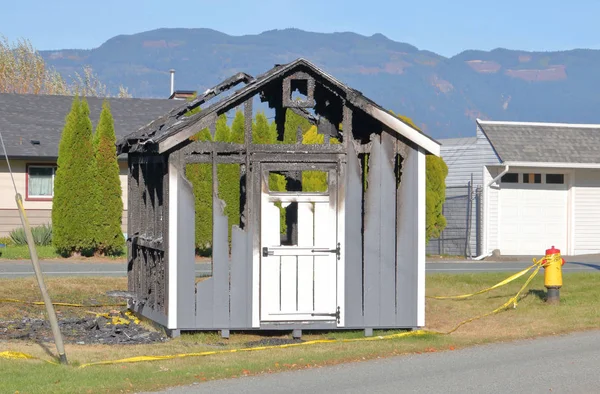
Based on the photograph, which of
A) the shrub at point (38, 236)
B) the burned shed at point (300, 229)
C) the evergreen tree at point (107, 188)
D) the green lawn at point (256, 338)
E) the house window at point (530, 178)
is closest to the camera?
the green lawn at point (256, 338)

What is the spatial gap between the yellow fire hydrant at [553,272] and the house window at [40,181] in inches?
753

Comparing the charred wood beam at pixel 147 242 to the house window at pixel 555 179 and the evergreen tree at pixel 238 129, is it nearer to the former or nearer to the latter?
the evergreen tree at pixel 238 129

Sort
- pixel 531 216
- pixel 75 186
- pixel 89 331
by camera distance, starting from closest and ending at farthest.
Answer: pixel 89 331 < pixel 75 186 < pixel 531 216

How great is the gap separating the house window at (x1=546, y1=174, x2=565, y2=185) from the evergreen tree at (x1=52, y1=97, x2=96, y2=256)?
1328cm

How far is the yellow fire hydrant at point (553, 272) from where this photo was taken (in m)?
17.8

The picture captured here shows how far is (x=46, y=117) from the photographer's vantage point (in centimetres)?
3628

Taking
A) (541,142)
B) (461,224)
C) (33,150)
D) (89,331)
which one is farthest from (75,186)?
(89,331)

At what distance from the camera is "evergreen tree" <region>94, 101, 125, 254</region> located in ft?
97.0

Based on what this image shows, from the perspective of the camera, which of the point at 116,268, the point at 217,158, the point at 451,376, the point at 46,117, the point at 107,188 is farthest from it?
the point at 46,117

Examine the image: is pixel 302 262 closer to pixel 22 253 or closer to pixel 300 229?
pixel 300 229

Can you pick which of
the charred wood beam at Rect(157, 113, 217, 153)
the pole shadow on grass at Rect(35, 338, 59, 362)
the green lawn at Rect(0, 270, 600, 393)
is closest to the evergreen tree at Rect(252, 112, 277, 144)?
the green lawn at Rect(0, 270, 600, 393)

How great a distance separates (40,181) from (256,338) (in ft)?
64.1

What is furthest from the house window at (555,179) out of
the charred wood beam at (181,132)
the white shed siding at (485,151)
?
the charred wood beam at (181,132)

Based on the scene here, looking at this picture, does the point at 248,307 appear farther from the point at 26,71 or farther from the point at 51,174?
the point at 26,71
